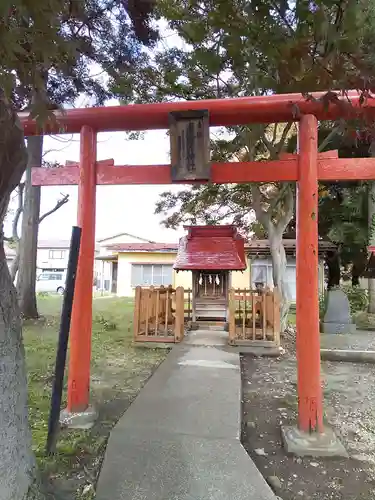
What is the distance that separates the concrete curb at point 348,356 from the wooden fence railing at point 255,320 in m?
0.96

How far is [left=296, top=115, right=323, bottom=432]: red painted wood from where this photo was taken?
3.84 metres

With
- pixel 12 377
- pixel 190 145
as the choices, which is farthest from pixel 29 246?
pixel 12 377

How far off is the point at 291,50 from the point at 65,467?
11.1 ft

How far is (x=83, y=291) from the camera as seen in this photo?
14.0ft

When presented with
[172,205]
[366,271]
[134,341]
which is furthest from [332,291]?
[172,205]

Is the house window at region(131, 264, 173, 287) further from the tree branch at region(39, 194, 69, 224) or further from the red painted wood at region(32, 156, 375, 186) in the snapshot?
the red painted wood at region(32, 156, 375, 186)

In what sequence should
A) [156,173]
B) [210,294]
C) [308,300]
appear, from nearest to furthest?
[308,300], [156,173], [210,294]

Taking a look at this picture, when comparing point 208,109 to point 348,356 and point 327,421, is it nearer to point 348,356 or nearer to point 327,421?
point 327,421

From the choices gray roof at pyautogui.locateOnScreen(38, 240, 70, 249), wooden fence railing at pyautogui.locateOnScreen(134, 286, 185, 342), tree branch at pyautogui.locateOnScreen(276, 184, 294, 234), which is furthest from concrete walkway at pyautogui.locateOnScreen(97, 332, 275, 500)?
gray roof at pyautogui.locateOnScreen(38, 240, 70, 249)

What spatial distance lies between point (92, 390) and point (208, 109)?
3.87 m

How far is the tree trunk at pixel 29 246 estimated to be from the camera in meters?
11.5

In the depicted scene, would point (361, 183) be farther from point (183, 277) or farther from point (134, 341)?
point (183, 277)

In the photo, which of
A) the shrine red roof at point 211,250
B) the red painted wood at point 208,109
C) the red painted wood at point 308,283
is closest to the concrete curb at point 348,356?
the shrine red roof at point 211,250

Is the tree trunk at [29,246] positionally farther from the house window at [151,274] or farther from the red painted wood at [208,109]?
the house window at [151,274]
